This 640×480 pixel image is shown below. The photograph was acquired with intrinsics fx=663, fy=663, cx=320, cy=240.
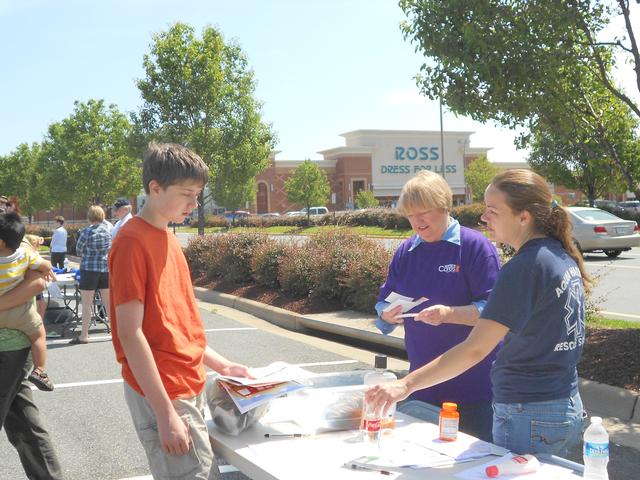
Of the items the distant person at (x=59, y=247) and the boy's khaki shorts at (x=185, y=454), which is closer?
the boy's khaki shorts at (x=185, y=454)

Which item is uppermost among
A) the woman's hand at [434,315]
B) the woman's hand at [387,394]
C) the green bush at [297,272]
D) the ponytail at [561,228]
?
the ponytail at [561,228]

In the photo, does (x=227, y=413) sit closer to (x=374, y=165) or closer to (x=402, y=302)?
(x=402, y=302)

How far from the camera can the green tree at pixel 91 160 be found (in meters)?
41.1

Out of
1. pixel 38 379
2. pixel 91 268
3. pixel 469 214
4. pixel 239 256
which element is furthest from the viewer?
pixel 469 214

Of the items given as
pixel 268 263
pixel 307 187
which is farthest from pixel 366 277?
pixel 307 187

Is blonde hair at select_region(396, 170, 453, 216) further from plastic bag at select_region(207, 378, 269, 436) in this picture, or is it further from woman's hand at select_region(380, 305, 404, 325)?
plastic bag at select_region(207, 378, 269, 436)

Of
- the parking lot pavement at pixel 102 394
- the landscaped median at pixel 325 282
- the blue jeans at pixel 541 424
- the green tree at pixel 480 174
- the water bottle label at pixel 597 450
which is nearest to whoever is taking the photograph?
the water bottle label at pixel 597 450

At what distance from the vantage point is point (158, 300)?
8.68 feet

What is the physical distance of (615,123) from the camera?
9.44 m

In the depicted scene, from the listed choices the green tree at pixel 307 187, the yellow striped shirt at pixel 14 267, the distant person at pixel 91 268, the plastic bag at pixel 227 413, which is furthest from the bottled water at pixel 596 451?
the green tree at pixel 307 187

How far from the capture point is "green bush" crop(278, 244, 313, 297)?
41.5 ft

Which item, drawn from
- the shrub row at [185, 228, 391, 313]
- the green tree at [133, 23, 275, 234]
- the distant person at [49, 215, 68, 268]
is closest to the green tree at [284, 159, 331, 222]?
the green tree at [133, 23, 275, 234]

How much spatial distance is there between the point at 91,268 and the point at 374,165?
7972 centimetres

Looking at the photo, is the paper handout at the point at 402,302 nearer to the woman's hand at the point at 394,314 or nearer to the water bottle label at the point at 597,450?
the woman's hand at the point at 394,314
